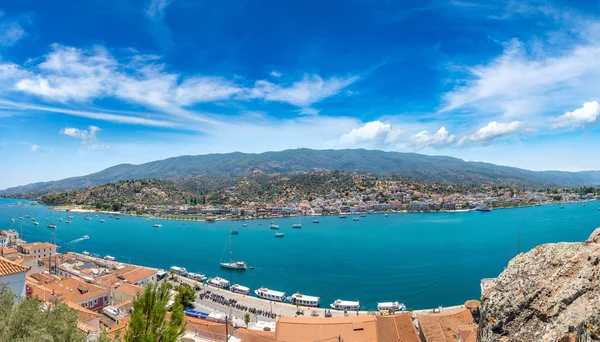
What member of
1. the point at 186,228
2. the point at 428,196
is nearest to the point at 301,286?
the point at 186,228

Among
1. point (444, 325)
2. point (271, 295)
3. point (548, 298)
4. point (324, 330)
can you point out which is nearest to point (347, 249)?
point (271, 295)

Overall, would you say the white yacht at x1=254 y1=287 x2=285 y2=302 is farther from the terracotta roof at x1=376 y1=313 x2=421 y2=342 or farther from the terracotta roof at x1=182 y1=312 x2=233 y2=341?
the terracotta roof at x1=376 y1=313 x2=421 y2=342

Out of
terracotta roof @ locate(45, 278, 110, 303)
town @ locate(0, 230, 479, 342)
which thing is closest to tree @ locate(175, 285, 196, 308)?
town @ locate(0, 230, 479, 342)

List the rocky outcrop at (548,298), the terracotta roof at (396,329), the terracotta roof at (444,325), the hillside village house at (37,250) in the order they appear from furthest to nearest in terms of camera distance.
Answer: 1. the hillside village house at (37,250)
2. the terracotta roof at (444,325)
3. the terracotta roof at (396,329)
4. the rocky outcrop at (548,298)

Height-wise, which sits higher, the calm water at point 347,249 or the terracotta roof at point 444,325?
the terracotta roof at point 444,325

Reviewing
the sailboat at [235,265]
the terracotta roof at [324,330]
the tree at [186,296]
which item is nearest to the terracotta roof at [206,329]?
the terracotta roof at [324,330]

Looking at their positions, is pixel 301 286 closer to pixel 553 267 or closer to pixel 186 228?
pixel 553 267

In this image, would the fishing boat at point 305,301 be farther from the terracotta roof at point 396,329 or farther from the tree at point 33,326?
the tree at point 33,326

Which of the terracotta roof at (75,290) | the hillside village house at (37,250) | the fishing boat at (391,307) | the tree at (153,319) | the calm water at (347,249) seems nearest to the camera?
the tree at (153,319)

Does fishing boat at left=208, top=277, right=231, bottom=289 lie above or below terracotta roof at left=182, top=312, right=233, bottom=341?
below
